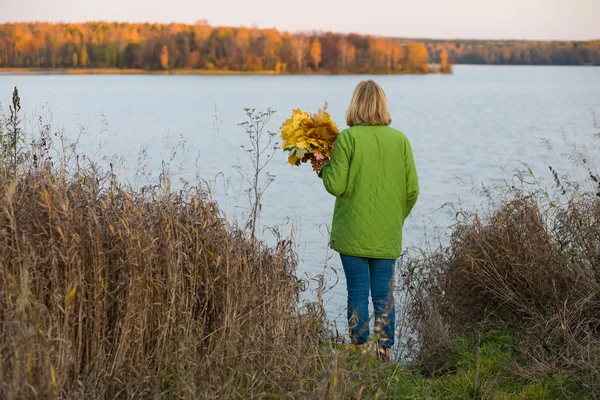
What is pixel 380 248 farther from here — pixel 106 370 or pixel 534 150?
pixel 534 150

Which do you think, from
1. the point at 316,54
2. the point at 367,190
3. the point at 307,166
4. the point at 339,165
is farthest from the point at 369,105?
the point at 316,54

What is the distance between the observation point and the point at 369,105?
4.87 meters

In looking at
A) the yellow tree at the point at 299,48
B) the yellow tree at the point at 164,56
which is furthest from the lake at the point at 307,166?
the yellow tree at the point at 299,48

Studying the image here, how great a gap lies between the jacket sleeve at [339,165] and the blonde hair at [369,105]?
0.50ft

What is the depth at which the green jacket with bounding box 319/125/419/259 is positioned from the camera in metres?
4.89

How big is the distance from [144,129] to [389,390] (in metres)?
22.1

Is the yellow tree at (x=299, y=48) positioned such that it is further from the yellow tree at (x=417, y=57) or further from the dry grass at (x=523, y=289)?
the dry grass at (x=523, y=289)

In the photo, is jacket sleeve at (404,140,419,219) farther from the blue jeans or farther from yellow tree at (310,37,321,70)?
yellow tree at (310,37,321,70)

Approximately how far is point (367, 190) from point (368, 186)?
28mm

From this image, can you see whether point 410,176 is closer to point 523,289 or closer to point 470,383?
point 523,289

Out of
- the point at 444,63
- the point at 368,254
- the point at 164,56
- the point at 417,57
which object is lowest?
the point at 368,254

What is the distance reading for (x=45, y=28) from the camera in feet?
178

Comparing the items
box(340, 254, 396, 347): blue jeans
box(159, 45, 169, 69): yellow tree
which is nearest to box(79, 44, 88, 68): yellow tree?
box(159, 45, 169, 69): yellow tree

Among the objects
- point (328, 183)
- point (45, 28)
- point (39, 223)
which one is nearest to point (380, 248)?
point (328, 183)
